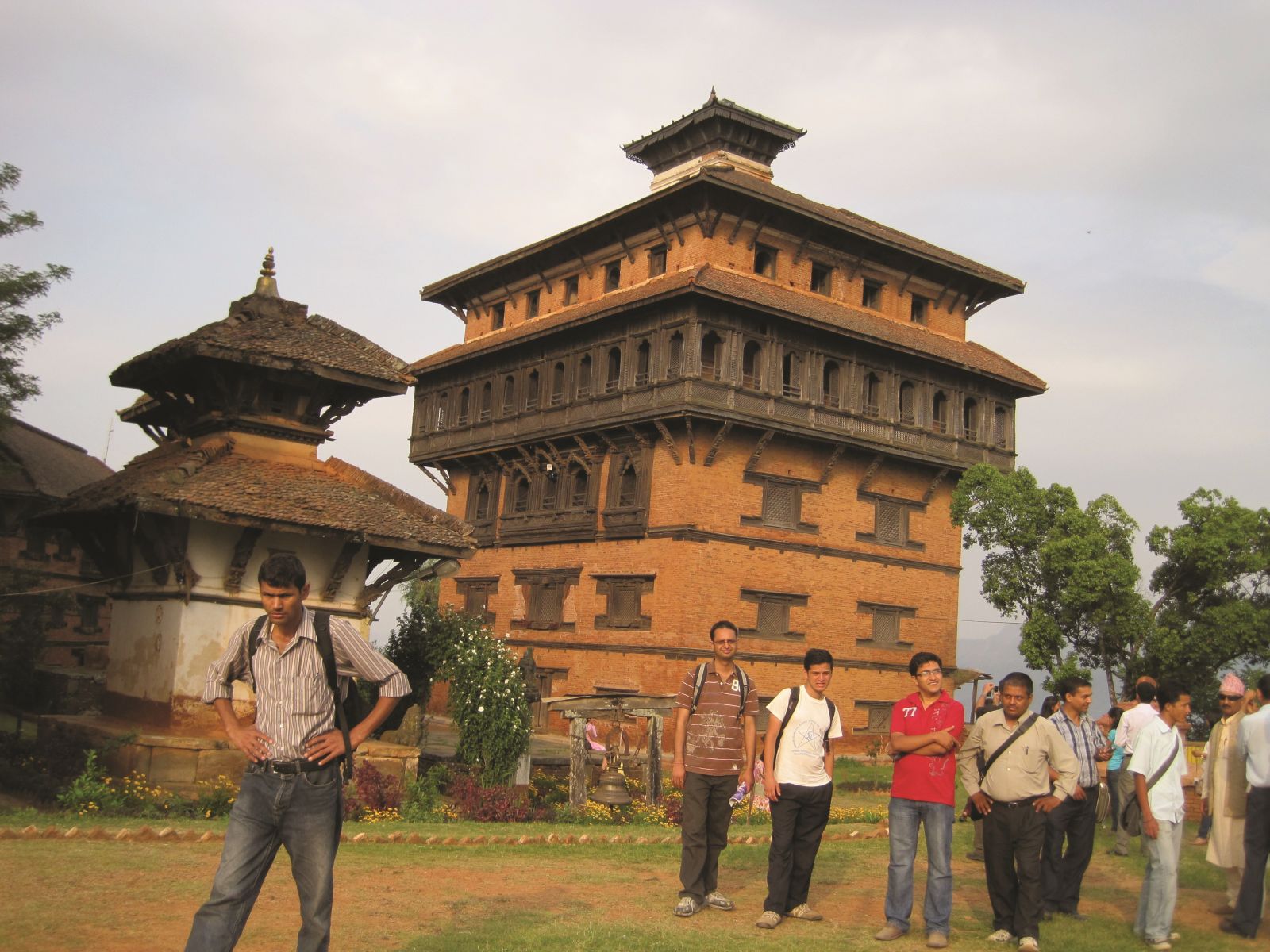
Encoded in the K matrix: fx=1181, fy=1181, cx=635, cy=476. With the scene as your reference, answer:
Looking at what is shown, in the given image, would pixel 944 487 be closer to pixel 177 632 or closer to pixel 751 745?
pixel 177 632

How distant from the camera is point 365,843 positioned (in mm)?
→ 12453

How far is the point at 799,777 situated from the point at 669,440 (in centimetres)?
2218

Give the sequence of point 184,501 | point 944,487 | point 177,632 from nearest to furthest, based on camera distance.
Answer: point 184,501, point 177,632, point 944,487

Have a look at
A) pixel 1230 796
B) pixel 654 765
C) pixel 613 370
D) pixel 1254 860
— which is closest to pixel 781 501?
pixel 613 370

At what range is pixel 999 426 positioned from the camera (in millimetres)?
37156

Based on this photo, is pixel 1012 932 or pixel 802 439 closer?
pixel 1012 932

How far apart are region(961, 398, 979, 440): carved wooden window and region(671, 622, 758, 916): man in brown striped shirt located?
93.7 ft

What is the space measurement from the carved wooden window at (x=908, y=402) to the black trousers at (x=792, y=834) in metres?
26.7

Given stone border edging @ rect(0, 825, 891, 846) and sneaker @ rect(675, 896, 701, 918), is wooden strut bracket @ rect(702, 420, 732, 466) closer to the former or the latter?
stone border edging @ rect(0, 825, 891, 846)

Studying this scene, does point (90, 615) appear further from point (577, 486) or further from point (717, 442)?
point (717, 442)

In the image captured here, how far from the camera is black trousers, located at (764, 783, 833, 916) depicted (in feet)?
29.3

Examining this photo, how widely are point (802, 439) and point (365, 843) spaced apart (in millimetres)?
21965

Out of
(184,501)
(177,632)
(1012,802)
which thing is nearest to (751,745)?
(1012,802)

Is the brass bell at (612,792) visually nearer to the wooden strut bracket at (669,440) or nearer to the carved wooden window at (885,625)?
the wooden strut bracket at (669,440)
